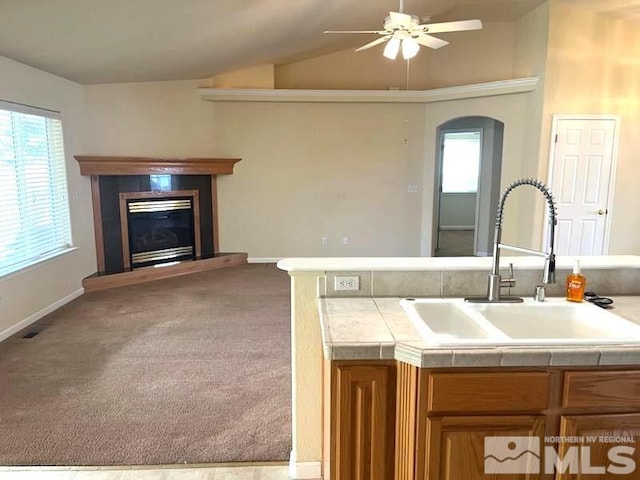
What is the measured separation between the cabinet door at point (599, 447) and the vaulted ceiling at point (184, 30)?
3.70m

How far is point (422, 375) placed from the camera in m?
1.45

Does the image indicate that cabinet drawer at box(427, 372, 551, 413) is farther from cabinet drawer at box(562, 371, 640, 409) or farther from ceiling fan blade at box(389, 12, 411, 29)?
ceiling fan blade at box(389, 12, 411, 29)

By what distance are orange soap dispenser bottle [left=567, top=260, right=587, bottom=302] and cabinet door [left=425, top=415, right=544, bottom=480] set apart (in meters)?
0.64

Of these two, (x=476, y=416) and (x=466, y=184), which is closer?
(x=476, y=416)

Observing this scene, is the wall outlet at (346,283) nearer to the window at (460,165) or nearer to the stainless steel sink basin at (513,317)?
the stainless steel sink basin at (513,317)

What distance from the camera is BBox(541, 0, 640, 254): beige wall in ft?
17.2

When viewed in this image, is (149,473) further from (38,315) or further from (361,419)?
(38,315)

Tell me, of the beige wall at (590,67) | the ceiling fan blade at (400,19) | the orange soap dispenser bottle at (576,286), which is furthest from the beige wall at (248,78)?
the orange soap dispenser bottle at (576,286)

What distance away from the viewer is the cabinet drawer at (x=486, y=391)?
1450 millimetres

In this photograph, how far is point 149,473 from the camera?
2.18 meters

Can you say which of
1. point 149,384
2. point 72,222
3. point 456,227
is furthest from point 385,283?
point 456,227

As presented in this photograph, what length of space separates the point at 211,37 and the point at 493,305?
3.95m

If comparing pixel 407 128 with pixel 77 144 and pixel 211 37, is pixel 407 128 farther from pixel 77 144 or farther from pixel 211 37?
pixel 77 144

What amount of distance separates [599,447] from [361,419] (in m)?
0.80
